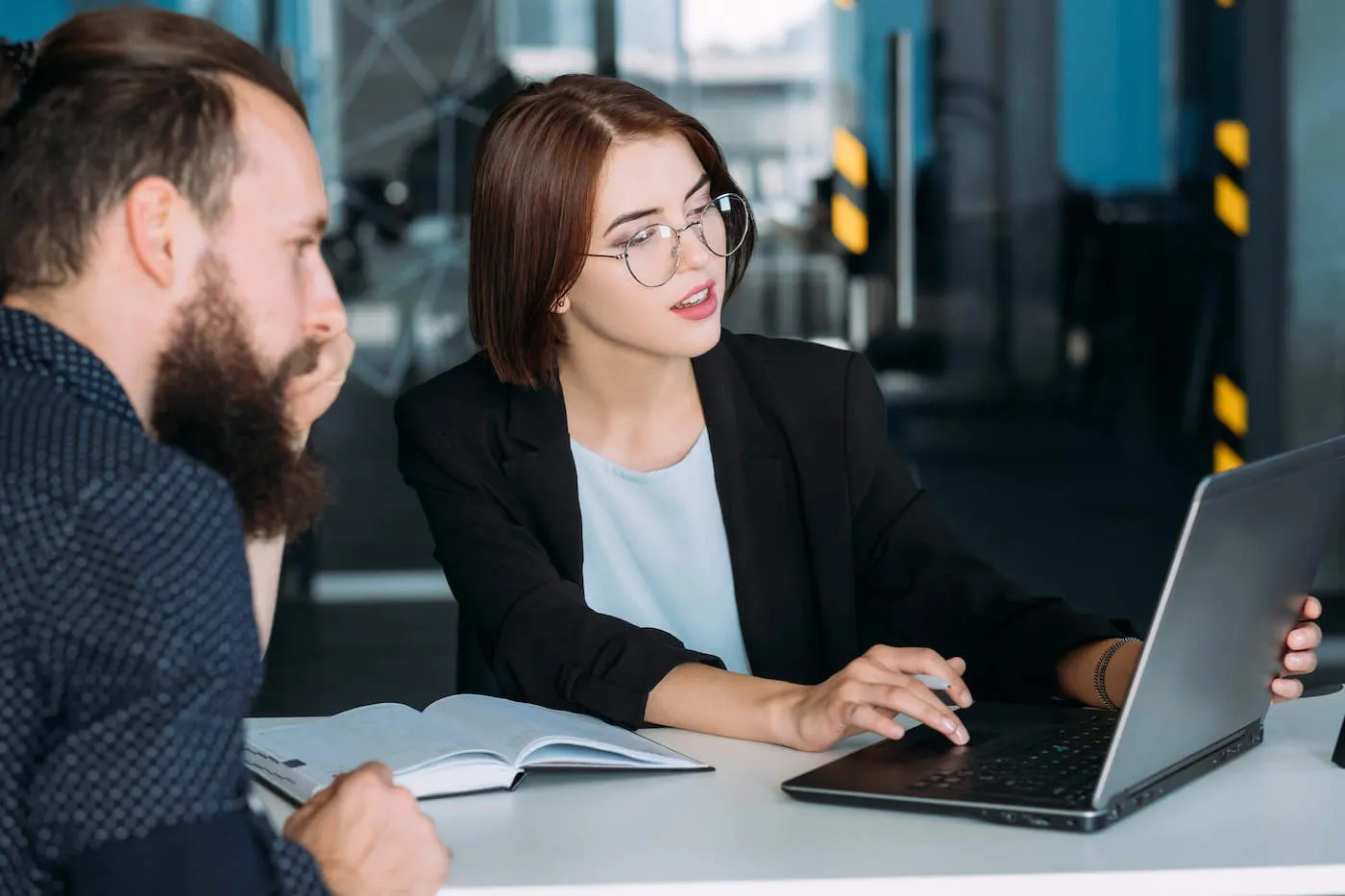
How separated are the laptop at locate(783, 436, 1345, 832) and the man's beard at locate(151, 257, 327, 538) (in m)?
0.47

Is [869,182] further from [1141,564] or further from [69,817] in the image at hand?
[69,817]

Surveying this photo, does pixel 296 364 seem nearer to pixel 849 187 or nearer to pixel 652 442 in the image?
pixel 652 442

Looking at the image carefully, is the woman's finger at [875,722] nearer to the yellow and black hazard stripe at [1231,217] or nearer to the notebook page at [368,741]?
the notebook page at [368,741]

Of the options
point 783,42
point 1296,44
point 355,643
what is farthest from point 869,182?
point 355,643

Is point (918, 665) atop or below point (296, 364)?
below

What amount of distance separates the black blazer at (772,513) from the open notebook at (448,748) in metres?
0.29

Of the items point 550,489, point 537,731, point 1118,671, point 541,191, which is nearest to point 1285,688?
point 1118,671

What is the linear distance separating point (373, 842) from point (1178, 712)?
1.97ft

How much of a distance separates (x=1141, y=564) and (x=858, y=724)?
10.4ft

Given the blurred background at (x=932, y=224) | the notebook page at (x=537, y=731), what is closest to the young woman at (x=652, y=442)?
the notebook page at (x=537, y=731)

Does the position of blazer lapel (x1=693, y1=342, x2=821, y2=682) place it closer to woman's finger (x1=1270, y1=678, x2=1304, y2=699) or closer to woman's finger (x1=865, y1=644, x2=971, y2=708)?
woman's finger (x1=865, y1=644, x2=971, y2=708)

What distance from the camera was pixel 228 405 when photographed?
1.04 meters

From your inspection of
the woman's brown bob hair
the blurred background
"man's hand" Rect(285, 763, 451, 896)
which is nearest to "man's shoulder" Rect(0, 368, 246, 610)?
"man's hand" Rect(285, 763, 451, 896)

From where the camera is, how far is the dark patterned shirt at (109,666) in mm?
875
